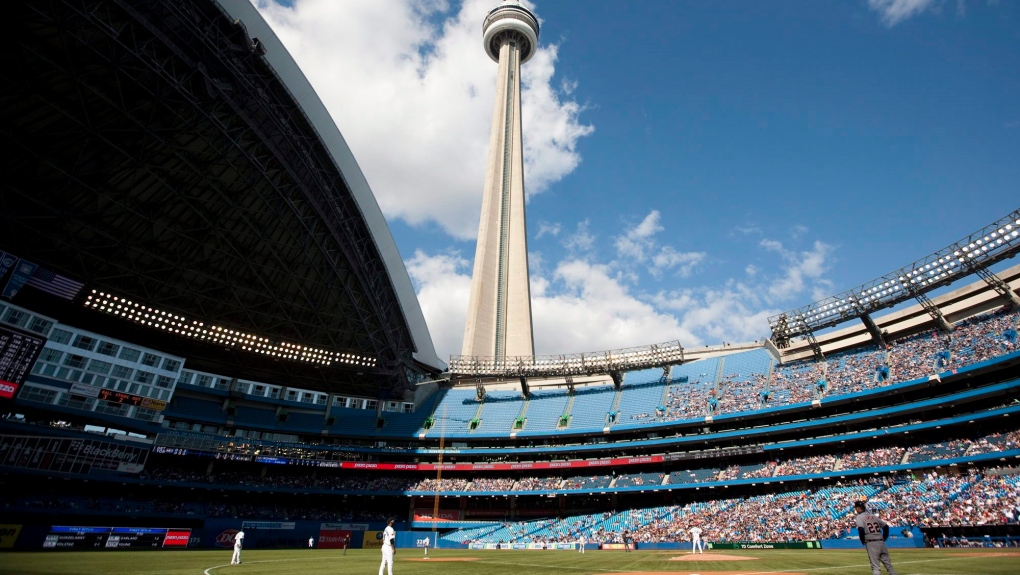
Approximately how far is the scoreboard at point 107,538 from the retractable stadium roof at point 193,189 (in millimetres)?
20048

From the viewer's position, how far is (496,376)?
6631cm

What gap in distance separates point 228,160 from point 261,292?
16.3 m

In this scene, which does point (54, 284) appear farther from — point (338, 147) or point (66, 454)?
point (338, 147)

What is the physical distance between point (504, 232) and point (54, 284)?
64.0m

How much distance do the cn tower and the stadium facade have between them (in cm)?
1733

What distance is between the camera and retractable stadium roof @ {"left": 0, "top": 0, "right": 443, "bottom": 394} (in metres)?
32.0

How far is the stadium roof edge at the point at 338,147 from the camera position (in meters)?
35.0

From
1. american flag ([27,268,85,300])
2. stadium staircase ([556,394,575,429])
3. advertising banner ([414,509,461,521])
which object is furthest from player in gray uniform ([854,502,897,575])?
advertising banner ([414,509,461,521])

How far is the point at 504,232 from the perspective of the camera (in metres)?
95.1

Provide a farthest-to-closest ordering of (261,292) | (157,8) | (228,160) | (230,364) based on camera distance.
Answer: (230,364), (261,292), (228,160), (157,8)

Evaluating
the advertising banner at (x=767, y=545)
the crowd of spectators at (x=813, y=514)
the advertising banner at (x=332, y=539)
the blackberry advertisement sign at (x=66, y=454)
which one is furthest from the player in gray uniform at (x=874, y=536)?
the blackberry advertisement sign at (x=66, y=454)

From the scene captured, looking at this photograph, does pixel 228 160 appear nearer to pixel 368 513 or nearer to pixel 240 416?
pixel 240 416

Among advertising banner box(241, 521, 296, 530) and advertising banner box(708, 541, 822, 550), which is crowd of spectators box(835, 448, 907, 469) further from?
advertising banner box(241, 521, 296, 530)

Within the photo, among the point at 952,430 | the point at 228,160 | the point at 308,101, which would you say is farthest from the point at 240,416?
the point at 952,430
